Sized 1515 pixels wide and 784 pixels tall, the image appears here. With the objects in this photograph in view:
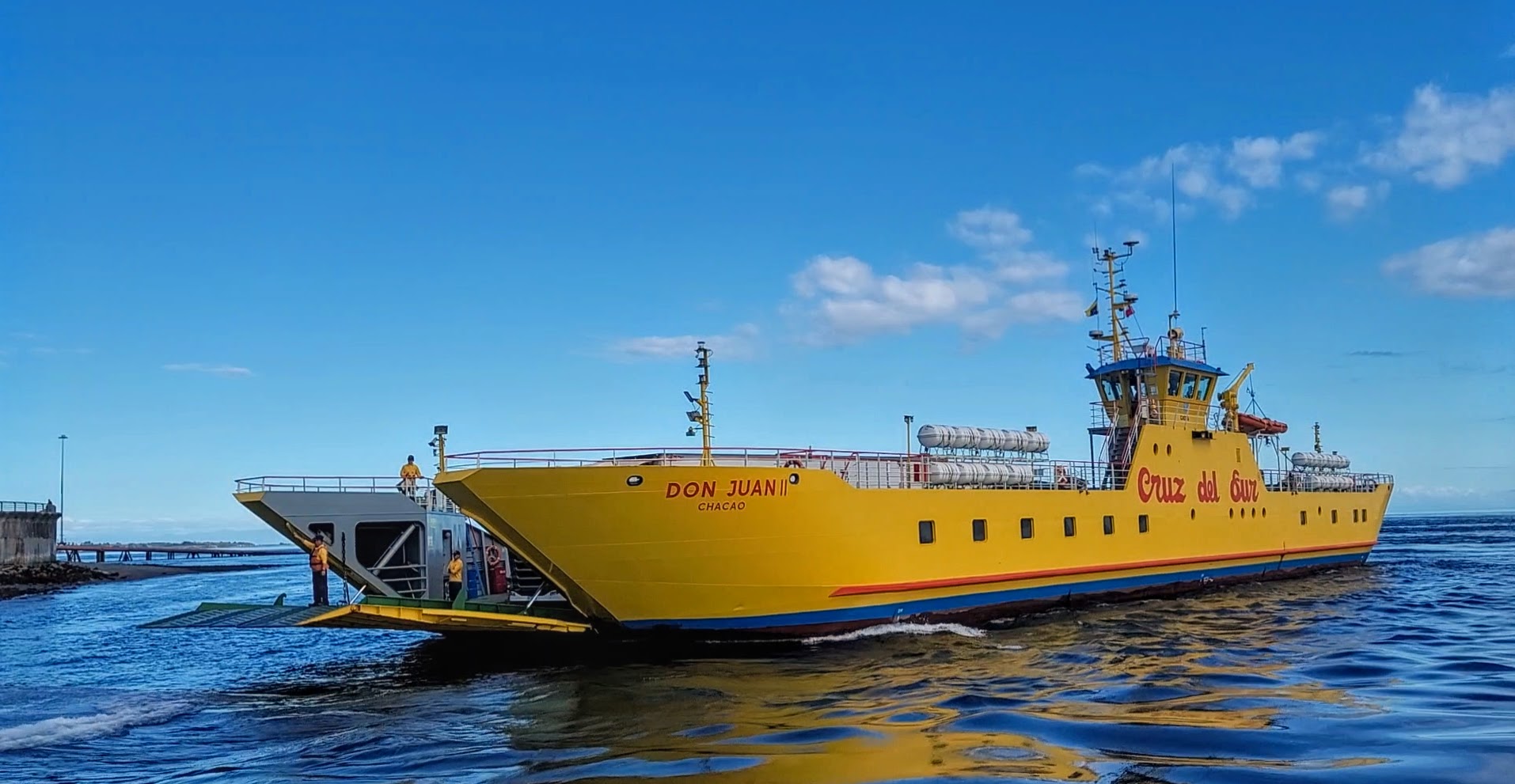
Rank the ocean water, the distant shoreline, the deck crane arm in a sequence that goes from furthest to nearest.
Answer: the distant shoreline < the deck crane arm < the ocean water

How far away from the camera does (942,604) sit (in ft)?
71.8

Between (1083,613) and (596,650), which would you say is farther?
(1083,613)

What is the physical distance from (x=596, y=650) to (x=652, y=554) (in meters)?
2.76

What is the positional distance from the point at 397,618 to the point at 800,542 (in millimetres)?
7351

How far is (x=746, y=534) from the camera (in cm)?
1850

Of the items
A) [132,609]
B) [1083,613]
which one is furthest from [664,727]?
[132,609]

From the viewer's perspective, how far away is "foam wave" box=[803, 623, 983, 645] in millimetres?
19844

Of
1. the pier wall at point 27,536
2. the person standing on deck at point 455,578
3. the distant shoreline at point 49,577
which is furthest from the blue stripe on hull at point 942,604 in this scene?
the pier wall at point 27,536

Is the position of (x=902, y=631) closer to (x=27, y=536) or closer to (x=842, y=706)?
(x=842, y=706)

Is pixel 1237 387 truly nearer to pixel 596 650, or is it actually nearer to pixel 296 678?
pixel 596 650

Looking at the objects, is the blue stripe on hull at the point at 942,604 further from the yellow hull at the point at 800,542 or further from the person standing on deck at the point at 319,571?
the person standing on deck at the point at 319,571

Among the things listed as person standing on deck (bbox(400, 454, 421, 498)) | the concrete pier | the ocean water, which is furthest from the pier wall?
person standing on deck (bbox(400, 454, 421, 498))

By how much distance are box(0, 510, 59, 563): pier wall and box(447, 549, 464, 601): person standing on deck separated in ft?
173

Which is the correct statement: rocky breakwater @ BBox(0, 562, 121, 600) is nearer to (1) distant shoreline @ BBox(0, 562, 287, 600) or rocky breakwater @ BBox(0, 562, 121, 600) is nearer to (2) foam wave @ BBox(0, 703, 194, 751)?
(1) distant shoreline @ BBox(0, 562, 287, 600)
